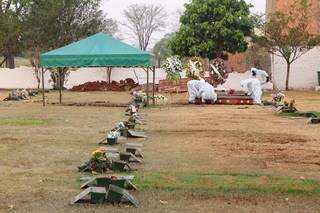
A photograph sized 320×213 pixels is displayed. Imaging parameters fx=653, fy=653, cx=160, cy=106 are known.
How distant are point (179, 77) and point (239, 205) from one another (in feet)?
102

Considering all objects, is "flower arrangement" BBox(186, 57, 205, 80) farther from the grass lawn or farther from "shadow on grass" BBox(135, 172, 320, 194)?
"shadow on grass" BBox(135, 172, 320, 194)

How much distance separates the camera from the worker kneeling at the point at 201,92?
25.9 m

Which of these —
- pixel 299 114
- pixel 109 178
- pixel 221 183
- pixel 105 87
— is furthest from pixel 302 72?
pixel 109 178

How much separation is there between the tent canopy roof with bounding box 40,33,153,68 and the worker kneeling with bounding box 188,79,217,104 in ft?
11.2

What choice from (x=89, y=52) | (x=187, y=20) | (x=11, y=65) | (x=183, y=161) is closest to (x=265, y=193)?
(x=183, y=161)

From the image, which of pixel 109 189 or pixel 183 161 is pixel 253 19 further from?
pixel 109 189

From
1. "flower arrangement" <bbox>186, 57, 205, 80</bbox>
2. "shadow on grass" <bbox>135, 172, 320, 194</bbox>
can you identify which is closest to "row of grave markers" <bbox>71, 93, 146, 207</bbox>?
"shadow on grass" <bbox>135, 172, 320, 194</bbox>

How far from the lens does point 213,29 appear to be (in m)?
38.5

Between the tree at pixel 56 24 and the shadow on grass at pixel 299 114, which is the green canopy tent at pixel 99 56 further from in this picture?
the tree at pixel 56 24

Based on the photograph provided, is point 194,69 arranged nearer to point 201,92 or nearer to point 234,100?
point 201,92

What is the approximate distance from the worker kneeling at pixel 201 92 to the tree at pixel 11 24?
17.1 meters

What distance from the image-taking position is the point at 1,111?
67.8 ft

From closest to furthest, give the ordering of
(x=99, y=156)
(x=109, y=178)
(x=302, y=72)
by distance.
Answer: (x=109, y=178) → (x=99, y=156) → (x=302, y=72)

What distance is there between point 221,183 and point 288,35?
32248 millimetres
